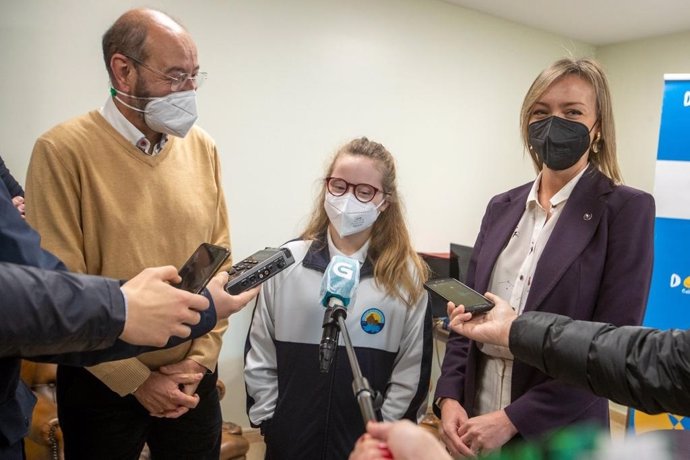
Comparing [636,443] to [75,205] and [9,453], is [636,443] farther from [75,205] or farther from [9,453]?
[75,205]

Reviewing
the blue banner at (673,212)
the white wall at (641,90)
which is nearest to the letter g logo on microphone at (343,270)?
the blue banner at (673,212)

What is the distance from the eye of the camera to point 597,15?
4.14 meters

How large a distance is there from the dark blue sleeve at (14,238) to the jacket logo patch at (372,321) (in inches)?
34.8

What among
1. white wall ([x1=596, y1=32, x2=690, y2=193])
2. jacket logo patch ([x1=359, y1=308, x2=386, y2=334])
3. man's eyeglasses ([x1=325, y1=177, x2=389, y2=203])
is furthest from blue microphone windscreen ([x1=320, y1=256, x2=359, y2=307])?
white wall ([x1=596, y1=32, x2=690, y2=193])

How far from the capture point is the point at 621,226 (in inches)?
53.9

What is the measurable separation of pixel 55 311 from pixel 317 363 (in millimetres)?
884

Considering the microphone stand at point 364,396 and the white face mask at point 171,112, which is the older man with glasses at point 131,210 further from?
the microphone stand at point 364,396

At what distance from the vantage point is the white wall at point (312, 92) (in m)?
2.76

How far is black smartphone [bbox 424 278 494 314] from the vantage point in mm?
1337

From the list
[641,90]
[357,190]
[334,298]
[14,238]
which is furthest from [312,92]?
[641,90]

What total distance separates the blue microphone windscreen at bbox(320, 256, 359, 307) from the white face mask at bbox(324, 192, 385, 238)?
0.85 ft

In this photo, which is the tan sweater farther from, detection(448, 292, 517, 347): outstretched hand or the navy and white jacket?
detection(448, 292, 517, 347): outstretched hand

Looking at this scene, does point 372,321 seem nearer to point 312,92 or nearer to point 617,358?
point 617,358

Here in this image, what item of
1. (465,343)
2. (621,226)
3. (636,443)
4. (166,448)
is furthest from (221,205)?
(636,443)
